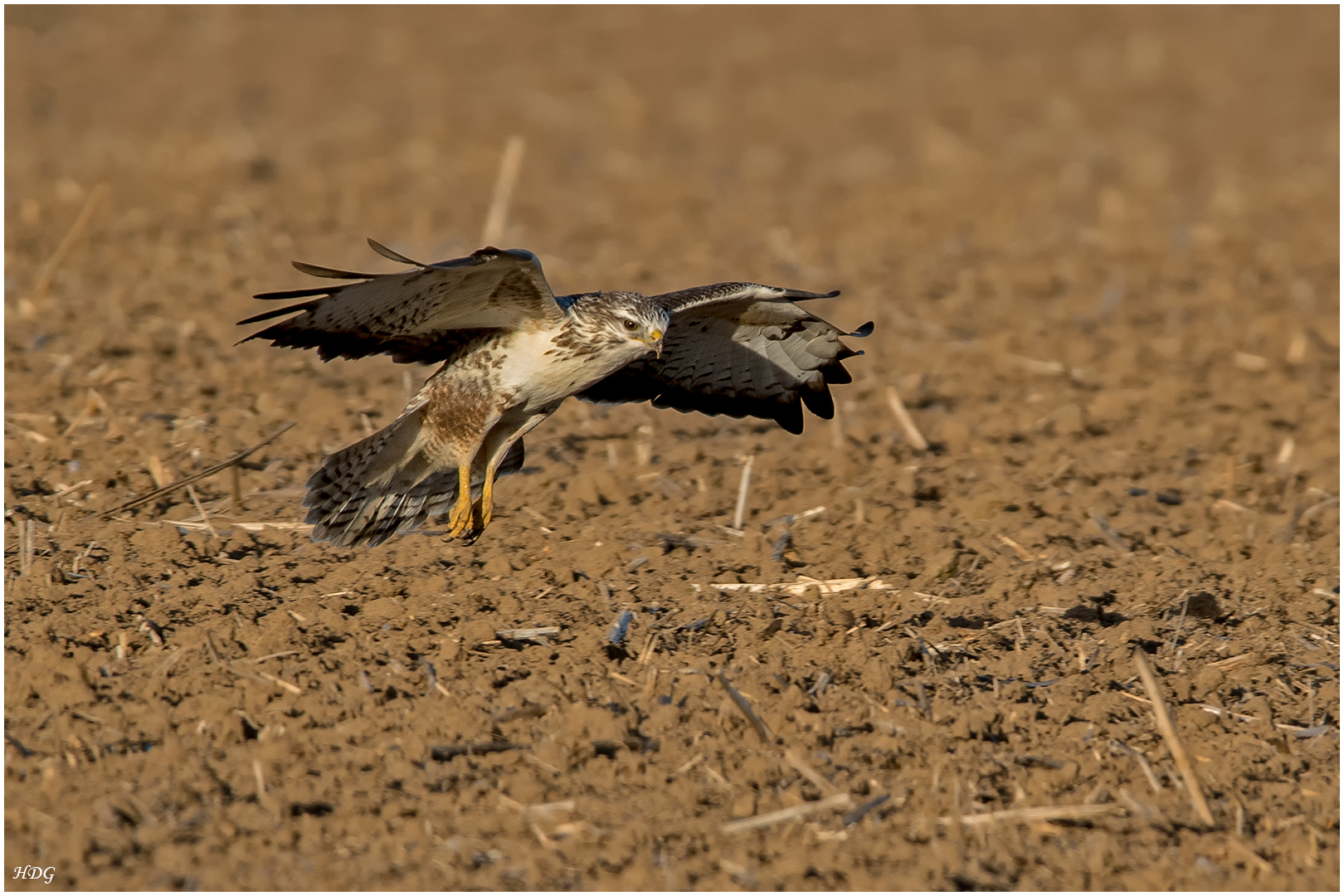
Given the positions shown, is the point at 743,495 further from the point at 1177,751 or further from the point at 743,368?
the point at 1177,751

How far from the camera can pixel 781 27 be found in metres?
18.3

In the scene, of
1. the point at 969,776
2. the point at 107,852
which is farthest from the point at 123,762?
the point at 969,776

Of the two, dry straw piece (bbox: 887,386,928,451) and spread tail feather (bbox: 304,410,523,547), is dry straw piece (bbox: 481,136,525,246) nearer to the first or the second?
dry straw piece (bbox: 887,386,928,451)

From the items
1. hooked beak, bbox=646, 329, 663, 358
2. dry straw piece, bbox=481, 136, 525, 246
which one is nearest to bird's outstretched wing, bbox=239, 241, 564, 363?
hooked beak, bbox=646, 329, 663, 358

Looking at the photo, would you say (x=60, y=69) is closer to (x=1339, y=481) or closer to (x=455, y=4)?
(x=455, y=4)

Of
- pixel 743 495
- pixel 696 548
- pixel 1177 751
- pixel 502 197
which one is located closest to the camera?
pixel 1177 751

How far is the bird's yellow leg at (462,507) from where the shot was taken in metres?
5.59

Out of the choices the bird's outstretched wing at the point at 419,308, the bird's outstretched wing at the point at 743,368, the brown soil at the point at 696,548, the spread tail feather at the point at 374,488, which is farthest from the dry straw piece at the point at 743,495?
the bird's outstretched wing at the point at 419,308

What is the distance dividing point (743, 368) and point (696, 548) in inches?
29.8

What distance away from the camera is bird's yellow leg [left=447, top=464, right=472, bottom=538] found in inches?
220

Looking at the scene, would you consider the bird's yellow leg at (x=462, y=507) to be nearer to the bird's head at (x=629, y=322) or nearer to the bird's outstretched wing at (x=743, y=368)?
the bird's outstretched wing at (x=743, y=368)

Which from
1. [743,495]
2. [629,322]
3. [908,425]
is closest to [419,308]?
[629,322]

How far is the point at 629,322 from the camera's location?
514 cm

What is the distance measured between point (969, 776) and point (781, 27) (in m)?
15.3
